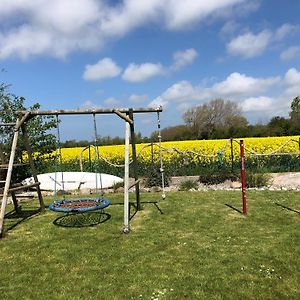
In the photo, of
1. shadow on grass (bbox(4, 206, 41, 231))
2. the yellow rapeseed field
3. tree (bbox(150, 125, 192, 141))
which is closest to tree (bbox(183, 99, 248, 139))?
tree (bbox(150, 125, 192, 141))

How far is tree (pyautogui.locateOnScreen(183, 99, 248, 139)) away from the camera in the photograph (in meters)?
37.9

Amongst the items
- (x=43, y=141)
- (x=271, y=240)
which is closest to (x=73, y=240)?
(x=271, y=240)

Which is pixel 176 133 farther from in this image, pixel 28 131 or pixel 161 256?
pixel 161 256

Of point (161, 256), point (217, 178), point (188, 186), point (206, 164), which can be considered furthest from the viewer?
point (206, 164)

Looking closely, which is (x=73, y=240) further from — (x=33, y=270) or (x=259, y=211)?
(x=259, y=211)

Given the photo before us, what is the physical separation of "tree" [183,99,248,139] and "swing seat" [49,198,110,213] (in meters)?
28.6

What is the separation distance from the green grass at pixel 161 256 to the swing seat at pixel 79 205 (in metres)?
0.47

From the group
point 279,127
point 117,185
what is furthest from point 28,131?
point 279,127

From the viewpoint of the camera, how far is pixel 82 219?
7852 millimetres

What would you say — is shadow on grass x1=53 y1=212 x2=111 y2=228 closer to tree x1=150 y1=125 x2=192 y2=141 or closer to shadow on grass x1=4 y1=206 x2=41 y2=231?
shadow on grass x1=4 y1=206 x2=41 y2=231

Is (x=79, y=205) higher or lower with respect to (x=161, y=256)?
higher

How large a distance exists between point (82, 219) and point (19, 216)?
1612 millimetres

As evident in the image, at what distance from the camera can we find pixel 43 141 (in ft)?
43.5

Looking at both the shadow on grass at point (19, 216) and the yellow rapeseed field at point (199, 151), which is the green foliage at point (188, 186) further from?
the shadow on grass at point (19, 216)
